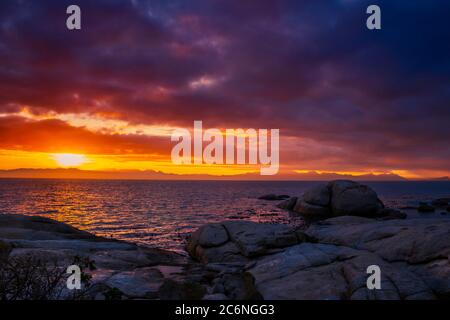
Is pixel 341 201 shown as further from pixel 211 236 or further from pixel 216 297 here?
pixel 216 297

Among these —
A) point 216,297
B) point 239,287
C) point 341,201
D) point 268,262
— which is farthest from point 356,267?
point 341,201

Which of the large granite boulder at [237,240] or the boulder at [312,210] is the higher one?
the large granite boulder at [237,240]

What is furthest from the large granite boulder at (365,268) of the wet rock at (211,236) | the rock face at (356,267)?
the wet rock at (211,236)

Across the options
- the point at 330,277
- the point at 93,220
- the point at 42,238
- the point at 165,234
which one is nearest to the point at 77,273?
the point at 330,277

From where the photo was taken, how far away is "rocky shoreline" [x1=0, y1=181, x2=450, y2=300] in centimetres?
1005

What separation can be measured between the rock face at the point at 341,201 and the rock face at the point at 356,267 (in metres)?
27.0

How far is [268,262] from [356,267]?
331 centimetres

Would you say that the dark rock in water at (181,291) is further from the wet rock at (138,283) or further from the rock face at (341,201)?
the rock face at (341,201)

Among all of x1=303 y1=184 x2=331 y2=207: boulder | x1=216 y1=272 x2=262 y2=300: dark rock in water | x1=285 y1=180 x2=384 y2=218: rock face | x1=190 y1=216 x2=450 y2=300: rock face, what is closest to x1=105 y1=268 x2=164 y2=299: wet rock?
x1=216 y1=272 x2=262 y2=300: dark rock in water

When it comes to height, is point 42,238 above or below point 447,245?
below

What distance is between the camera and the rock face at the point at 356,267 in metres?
10.0
